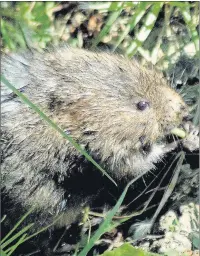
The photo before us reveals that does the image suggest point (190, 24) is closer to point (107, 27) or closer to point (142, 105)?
point (107, 27)

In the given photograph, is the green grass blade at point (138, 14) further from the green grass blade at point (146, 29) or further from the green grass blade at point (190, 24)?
the green grass blade at point (190, 24)

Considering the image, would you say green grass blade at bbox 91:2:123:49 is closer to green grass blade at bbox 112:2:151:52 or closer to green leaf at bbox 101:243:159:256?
green grass blade at bbox 112:2:151:52

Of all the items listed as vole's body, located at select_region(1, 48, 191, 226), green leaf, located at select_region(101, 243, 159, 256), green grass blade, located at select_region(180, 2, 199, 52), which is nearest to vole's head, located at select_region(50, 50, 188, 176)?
vole's body, located at select_region(1, 48, 191, 226)

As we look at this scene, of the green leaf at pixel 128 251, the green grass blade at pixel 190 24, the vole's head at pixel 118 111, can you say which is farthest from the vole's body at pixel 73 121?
the green grass blade at pixel 190 24

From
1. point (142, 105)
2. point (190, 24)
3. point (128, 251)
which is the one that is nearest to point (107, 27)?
point (190, 24)

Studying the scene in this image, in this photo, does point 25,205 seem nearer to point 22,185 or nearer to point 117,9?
point 22,185

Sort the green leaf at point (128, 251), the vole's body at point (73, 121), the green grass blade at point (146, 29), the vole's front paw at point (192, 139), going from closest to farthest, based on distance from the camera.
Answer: the green leaf at point (128, 251)
the vole's body at point (73, 121)
the vole's front paw at point (192, 139)
the green grass blade at point (146, 29)
